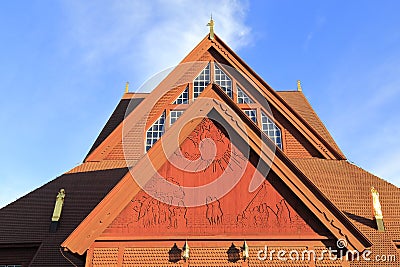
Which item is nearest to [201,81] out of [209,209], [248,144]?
[248,144]

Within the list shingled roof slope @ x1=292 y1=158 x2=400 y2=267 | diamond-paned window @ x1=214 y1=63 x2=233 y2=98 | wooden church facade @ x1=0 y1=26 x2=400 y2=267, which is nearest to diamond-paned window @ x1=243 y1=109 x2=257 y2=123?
diamond-paned window @ x1=214 y1=63 x2=233 y2=98

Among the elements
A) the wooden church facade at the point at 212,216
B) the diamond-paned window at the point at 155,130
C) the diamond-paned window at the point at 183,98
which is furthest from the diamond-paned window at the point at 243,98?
the wooden church facade at the point at 212,216

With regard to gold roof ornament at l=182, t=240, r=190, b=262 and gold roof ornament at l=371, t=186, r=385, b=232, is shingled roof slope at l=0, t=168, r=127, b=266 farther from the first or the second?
gold roof ornament at l=371, t=186, r=385, b=232

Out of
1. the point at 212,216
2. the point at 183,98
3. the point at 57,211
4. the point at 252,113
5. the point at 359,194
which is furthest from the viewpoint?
the point at 183,98

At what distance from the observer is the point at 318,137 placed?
16.6 metres

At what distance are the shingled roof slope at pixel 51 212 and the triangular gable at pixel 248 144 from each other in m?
3.11

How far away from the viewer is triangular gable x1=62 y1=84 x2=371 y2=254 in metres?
10.7

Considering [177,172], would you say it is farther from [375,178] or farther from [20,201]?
[375,178]

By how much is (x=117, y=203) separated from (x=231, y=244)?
3.28 meters

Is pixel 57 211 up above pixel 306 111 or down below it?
below

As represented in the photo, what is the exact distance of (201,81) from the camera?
1755 cm

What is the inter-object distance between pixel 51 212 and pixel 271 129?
926cm

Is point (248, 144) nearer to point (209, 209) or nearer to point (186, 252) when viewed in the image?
point (209, 209)

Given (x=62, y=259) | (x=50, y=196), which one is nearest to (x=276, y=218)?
(x=62, y=259)
